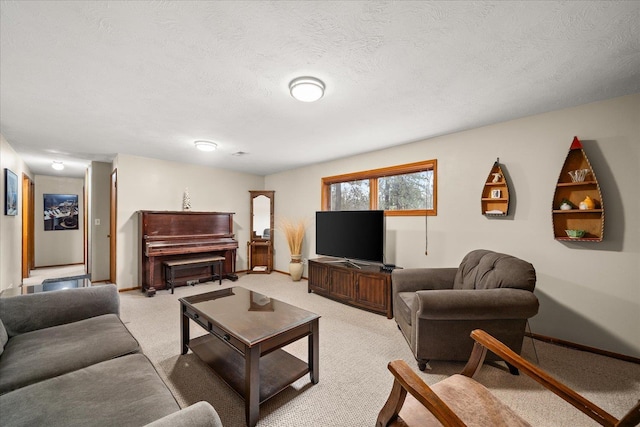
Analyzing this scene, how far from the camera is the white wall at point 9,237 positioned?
11.0 ft

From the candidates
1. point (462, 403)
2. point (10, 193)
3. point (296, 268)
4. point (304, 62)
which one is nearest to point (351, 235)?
point (296, 268)


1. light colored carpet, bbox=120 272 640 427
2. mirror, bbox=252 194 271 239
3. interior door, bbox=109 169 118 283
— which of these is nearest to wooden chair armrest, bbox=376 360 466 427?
light colored carpet, bbox=120 272 640 427

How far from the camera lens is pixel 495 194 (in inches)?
115

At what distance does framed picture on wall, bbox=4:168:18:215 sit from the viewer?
135 inches

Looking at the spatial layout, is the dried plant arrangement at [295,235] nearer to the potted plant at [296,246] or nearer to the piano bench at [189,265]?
the potted plant at [296,246]

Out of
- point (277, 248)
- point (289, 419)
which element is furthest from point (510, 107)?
point (277, 248)

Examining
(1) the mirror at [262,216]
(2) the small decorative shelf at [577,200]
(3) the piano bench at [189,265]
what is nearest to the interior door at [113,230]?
(3) the piano bench at [189,265]

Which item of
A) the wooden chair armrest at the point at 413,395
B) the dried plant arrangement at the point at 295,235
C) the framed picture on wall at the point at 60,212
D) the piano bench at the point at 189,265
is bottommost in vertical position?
the piano bench at the point at 189,265

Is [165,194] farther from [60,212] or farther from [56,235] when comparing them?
[56,235]

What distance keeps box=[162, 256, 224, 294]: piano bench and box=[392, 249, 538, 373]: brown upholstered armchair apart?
381 centimetres

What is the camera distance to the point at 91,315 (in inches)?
85.0

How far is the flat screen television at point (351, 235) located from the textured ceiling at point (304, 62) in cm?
131

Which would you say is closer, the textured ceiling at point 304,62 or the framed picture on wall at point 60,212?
the textured ceiling at point 304,62

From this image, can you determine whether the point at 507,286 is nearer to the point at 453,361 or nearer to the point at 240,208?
the point at 453,361
